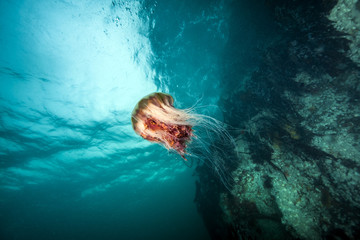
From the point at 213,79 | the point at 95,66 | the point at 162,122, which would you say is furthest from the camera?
the point at 213,79

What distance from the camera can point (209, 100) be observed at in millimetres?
10250

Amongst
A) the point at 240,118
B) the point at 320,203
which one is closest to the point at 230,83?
the point at 240,118

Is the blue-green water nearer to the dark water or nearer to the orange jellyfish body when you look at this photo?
the dark water

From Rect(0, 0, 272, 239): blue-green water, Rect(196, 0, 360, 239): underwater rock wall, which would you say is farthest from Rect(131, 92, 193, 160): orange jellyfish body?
Rect(196, 0, 360, 239): underwater rock wall

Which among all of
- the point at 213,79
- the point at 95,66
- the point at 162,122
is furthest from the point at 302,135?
the point at 95,66

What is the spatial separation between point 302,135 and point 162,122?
14.0 ft

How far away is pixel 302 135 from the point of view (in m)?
4.40

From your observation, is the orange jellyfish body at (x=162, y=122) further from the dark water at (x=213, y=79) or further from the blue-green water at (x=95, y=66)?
the dark water at (x=213, y=79)

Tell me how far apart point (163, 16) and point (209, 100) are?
5.90 metres

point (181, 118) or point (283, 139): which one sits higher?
point (181, 118)

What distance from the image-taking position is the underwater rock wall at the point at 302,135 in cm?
355

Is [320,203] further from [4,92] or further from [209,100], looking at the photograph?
[4,92]

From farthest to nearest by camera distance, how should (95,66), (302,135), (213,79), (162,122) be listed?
1. (213,79)
2. (95,66)
3. (302,135)
4. (162,122)

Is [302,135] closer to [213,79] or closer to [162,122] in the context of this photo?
[162,122]
